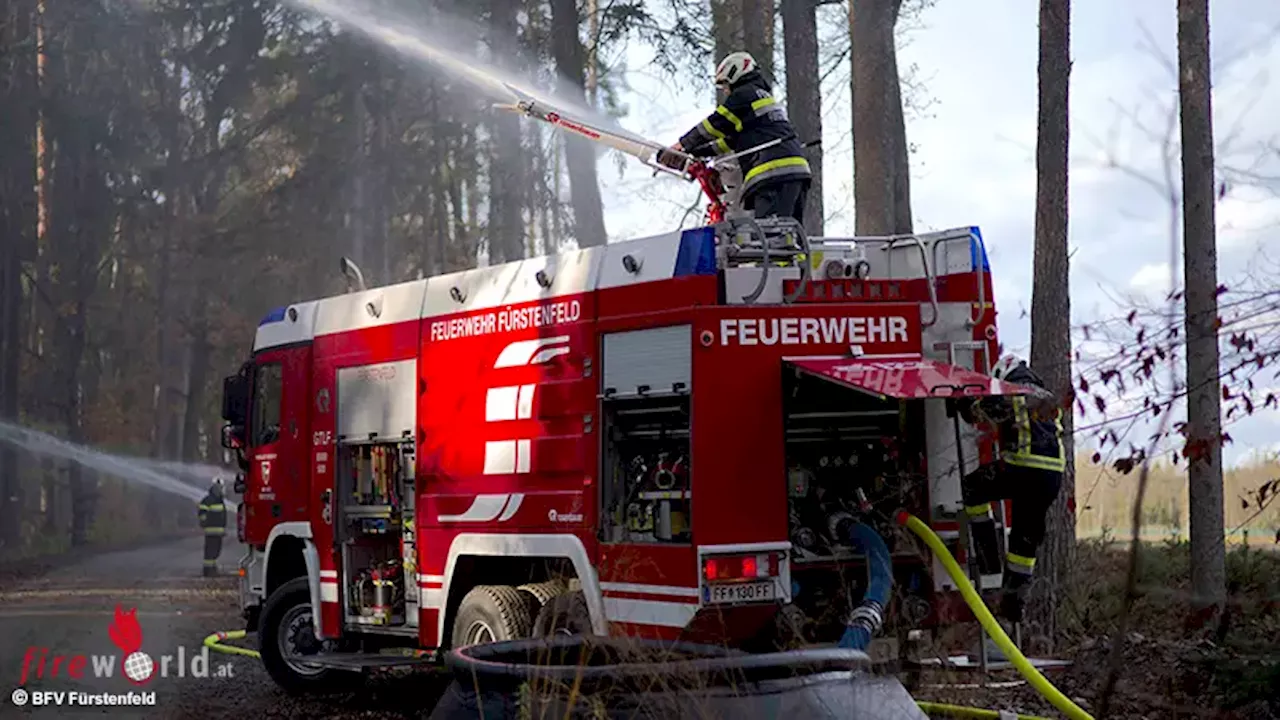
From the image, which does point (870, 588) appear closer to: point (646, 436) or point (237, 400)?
point (646, 436)

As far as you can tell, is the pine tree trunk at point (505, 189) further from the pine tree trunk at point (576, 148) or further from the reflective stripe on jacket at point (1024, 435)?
the reflective stripe on jacket at point (1024, 435)

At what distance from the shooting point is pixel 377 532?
34.7ft

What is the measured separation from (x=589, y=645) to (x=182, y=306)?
37.7 meters

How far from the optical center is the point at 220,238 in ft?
126

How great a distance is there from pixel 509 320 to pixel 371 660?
2573 millimetres

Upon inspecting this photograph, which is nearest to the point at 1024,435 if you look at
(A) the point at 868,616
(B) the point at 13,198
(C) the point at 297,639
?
(A) the point at 868,616

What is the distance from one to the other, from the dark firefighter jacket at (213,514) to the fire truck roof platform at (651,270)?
13.8m

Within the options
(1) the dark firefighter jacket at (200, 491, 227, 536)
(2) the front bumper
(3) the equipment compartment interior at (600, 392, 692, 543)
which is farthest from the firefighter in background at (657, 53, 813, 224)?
(1) the dark firefighter jacket at (200, 491, 227, 536)

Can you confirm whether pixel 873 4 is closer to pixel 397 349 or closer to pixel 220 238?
pixel 397 349

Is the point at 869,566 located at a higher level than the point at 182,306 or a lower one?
lower

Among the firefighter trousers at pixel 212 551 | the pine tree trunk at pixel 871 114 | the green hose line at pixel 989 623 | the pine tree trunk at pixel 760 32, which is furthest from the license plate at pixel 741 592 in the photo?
the firefighter trousers at pixel 212 551

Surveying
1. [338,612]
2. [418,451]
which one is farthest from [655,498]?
[338,612]

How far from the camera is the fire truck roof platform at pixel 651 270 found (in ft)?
26.6

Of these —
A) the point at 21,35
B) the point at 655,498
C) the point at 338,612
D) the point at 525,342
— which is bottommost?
the point at 338,612
